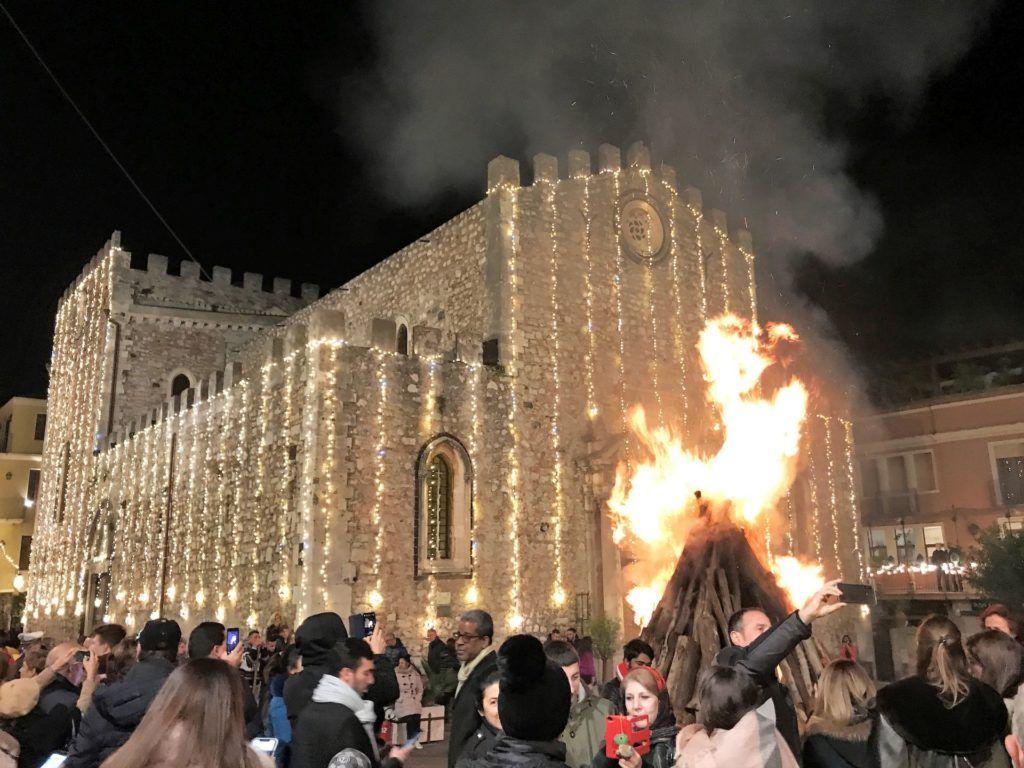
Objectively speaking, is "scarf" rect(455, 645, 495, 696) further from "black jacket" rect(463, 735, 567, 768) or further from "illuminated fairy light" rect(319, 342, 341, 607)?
"illuminated fairy light" rect(319, 342, 341, 607)

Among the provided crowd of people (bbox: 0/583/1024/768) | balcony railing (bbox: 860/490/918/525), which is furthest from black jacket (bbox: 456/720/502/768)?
balcony railing (bbox: 860/490/918/525)

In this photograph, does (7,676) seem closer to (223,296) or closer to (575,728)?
(575,728)

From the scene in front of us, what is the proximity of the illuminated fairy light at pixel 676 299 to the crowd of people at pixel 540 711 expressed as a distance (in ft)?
51.1

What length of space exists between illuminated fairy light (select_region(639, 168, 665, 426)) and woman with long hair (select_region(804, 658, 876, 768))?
51.8 feet

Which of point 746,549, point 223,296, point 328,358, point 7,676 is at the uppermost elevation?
point 223,296

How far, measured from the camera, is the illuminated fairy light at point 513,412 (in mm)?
16188

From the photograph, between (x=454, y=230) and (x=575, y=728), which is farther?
(x=454, y=230)

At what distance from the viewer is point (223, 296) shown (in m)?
28.6

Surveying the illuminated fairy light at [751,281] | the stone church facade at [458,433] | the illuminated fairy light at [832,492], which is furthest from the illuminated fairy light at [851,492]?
the illuminated fairy light at [751,281]

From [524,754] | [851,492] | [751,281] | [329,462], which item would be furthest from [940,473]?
[524,754]

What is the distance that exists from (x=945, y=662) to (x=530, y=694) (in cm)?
225

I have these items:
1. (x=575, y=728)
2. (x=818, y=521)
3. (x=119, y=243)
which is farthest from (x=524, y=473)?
(x=119, y=243)

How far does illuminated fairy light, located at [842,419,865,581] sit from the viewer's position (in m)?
24.7

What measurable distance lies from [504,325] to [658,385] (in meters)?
4.64
